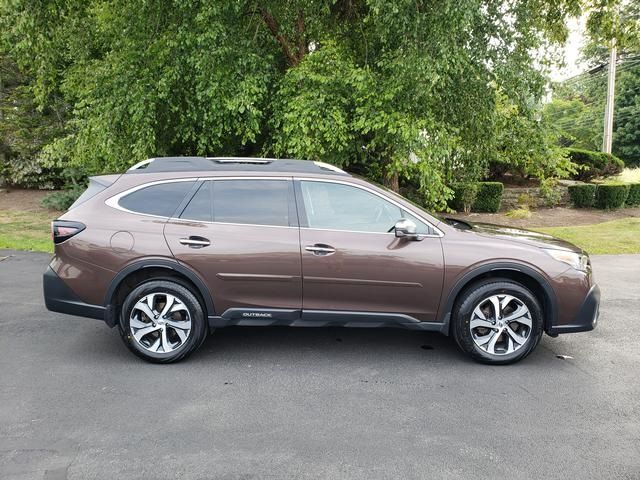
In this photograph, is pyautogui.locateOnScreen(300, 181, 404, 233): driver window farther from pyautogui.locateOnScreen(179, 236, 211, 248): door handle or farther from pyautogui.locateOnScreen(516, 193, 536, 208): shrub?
pyautogui.locateOnScreen(516, 193, 536, 208): shrub

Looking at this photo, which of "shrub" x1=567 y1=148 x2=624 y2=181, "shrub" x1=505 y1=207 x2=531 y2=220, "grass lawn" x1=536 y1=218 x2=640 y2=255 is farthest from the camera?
"shrub" x1=567 y1=148 x2=624 y2=181

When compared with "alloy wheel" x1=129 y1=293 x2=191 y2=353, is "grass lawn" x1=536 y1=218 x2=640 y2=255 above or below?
below

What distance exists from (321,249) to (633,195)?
62.2 feet

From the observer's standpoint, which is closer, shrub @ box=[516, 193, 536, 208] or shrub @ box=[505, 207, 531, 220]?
shrub @ box=[505, 207, 531, 220]

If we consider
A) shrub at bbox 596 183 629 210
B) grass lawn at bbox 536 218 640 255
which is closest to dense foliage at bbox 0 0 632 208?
grass lawn at bbox 536 218 640 255

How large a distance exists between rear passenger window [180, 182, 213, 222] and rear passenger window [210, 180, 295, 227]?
5cm

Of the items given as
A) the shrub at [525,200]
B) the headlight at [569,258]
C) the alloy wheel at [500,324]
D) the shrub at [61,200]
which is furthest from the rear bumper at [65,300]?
the shrub at [525,200]

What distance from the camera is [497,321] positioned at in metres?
4.75

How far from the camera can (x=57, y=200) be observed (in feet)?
51.4

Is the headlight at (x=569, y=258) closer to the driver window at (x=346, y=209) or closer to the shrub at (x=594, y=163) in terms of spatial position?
the driver window at (x=346, y=209)

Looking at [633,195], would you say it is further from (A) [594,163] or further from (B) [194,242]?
(B) [194,242]

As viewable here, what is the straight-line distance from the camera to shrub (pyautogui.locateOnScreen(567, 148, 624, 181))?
19.7 m

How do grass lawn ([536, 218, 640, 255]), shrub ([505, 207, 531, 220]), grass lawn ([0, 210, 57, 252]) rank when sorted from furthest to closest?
shrub ([505, 207, 531, 220]) < grass lawn ([536, 218, 640, 255]) < grass lawn ([0, 210, 57, 252])

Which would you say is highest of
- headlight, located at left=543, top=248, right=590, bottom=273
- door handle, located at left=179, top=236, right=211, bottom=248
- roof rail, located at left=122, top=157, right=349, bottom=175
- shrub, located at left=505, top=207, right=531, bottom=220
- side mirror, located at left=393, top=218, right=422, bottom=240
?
roof rail, located at left=122, top=157, right=349, bottom=175
